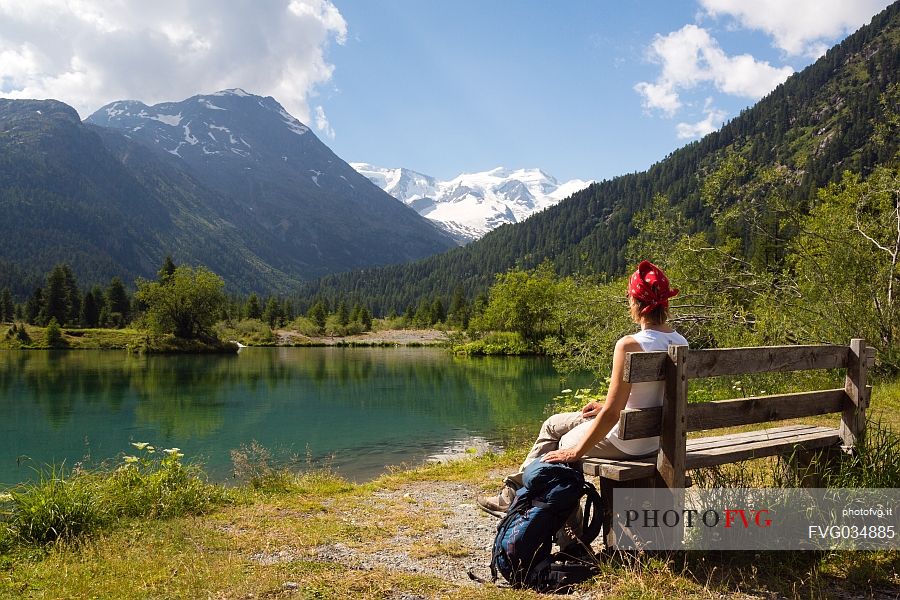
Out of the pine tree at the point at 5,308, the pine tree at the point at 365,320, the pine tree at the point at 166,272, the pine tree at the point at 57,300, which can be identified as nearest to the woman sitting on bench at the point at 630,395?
the pine tree at the point at 166,272

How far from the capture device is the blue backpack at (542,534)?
4.44 metres

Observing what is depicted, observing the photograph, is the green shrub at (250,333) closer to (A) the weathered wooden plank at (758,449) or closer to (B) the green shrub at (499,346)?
(B) the green shrub at (499,346)

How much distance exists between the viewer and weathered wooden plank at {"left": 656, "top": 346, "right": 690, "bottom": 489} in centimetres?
425

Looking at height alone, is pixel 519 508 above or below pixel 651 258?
below

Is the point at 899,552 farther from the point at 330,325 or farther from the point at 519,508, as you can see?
the point at 330,325

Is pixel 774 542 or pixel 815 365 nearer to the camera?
pixel 774 542

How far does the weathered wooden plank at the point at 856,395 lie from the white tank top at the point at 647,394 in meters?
2.09

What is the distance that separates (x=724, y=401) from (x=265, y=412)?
2547cm

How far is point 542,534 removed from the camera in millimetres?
4500

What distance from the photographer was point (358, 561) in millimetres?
5238

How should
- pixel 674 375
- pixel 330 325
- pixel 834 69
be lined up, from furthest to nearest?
pixel 834 69
pixel 330 325
pixel 674 375

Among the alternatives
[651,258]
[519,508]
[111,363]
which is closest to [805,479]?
[519,508]

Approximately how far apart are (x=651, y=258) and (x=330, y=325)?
100 m

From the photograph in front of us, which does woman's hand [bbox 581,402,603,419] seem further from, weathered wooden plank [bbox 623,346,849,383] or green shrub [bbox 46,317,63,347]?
green shrub [bbox 46,317,63,347]
